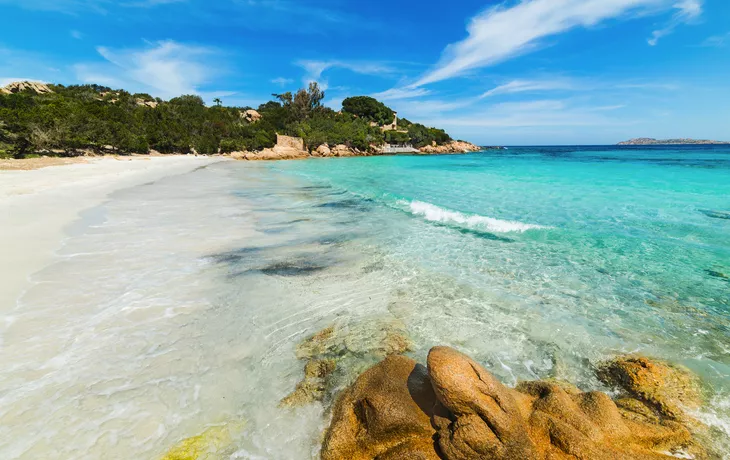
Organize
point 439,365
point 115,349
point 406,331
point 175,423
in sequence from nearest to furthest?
point 439,365 < point 175,423 < point 115,349 < point 406,331

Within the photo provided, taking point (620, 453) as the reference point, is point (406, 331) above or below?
below

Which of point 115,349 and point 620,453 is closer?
point 620,453

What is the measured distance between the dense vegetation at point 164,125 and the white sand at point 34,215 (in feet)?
65.3

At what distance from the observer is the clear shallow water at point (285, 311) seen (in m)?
3.48

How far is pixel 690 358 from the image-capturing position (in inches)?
179

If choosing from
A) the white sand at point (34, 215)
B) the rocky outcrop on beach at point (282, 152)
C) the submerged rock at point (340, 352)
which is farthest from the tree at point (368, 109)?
the submerged rock at point (340, 352)

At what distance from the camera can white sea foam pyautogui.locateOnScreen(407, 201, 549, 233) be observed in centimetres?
1171

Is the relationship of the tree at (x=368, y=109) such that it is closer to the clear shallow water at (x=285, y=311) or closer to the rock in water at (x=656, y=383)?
the clear shallow water at (x=285, y=311)

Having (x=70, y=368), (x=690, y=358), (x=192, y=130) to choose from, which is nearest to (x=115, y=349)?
(x=70, y=368)

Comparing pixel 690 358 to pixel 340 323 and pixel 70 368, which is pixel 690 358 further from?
pixel 70 368

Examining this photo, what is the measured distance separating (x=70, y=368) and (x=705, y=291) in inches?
443

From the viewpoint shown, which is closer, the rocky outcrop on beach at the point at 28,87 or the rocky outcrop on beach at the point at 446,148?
the rocky outcrop on beach at the point at 28,87

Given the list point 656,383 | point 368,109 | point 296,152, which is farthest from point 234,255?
point 368,109

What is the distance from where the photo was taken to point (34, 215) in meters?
10.6
